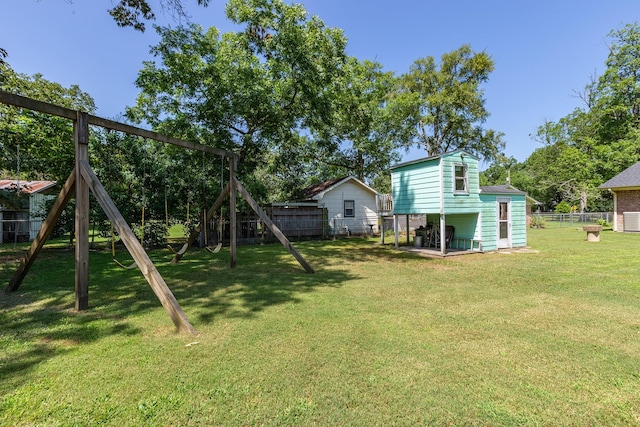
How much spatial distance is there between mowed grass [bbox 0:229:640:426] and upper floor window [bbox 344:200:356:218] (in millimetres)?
14137

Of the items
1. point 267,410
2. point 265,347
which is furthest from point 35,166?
point 267,410

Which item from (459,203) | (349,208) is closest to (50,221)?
(459,203)

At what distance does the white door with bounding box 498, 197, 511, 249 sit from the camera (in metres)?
12.2

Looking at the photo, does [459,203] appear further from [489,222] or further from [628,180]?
[628,180]

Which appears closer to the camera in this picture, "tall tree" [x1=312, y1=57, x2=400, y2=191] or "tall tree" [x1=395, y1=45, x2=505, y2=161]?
"tall tree" [x1=312, y1=57, x2=400, y2=191]

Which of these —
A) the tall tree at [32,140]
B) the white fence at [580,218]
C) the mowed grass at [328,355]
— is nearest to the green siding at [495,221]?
the mowed grass at [328,355]

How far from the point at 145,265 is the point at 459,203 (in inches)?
409

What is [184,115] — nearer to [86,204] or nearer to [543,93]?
[86,204]

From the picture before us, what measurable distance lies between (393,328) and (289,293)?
7.94 feet

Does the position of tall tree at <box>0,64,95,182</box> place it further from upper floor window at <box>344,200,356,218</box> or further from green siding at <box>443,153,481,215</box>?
upper floor window at <box>344,200,356,218</box>

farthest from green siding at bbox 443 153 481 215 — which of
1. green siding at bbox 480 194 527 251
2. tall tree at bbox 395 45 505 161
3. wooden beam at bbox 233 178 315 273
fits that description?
tall tree at bbox 395 45 505 161

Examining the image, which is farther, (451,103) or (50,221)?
(451,103)

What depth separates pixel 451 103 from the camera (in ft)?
90.7

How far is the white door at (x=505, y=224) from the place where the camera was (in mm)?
12180
